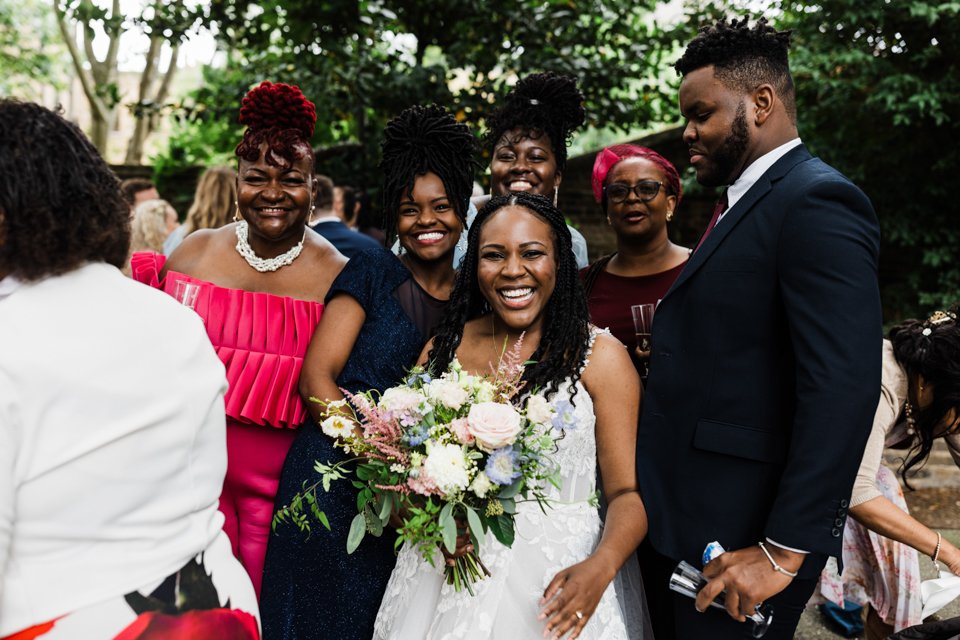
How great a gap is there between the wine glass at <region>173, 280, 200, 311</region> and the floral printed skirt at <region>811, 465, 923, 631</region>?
3.12 m

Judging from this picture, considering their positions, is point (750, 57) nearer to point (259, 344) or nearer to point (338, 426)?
point (338, 426)

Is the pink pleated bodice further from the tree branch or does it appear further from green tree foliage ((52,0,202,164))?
the tree branch

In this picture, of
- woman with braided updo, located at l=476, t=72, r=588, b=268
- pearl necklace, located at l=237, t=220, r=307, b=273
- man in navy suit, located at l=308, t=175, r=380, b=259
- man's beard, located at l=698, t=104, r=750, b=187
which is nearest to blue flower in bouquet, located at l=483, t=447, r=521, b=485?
man's beard, located at l=698, t=104, r=750, b=187

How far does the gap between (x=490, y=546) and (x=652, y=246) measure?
171 centimetres

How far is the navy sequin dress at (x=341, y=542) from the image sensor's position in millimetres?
2854

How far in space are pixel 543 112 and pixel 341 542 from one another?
2.40m

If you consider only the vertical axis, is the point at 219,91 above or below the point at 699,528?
above

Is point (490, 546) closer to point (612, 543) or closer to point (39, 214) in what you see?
point (612, 543)

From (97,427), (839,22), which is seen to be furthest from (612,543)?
(839,22)

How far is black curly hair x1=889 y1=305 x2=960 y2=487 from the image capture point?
10.6 feet

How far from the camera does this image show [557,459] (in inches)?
103

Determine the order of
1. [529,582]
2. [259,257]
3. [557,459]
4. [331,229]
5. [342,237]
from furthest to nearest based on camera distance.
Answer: [331,229]
[342,237]
[259,257]
[557,459]
[529,582]

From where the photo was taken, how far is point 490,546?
258cm

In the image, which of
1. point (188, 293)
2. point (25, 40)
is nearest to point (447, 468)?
point (188, 293)
